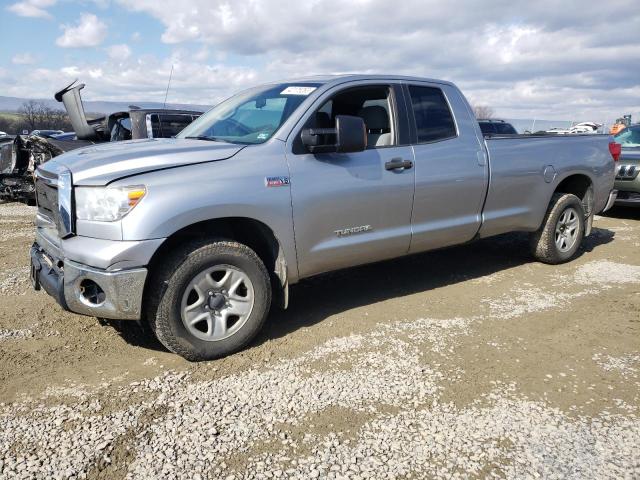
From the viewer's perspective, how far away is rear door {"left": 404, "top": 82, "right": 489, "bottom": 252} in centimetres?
447

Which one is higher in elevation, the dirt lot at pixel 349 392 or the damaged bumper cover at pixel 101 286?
the damaged bumper cover at pixel 101 286

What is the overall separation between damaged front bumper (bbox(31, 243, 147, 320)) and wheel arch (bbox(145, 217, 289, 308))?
16cm

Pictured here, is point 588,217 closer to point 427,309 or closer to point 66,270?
point 427,309

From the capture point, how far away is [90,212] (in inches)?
127

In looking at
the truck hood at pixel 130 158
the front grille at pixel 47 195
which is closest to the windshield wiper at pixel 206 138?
the truck hood at pixel 130 158

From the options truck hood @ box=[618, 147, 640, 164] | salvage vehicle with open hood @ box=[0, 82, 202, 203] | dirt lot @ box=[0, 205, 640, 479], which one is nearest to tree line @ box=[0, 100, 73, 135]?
salvage vehicle with open hood @ box=[0, 82, 202, 203]

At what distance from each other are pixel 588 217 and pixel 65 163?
5.54 meters

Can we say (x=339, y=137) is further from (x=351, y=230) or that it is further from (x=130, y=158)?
(x=130, y=158)

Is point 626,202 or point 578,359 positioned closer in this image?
point 578,359

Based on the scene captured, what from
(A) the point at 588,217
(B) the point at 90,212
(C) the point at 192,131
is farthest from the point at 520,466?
(A) the point at 588,217

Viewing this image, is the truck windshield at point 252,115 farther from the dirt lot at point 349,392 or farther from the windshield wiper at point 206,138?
the dirt lot at point 349,392

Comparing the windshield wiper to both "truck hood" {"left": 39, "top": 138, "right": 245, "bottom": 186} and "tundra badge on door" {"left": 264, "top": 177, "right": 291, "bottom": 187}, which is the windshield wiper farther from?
"tundra badge on door" {"left": 264, "top": 177, "right": 291, "bottom": 187}

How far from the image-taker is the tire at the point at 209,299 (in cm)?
333

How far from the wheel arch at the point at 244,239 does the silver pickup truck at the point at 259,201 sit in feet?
0.04
